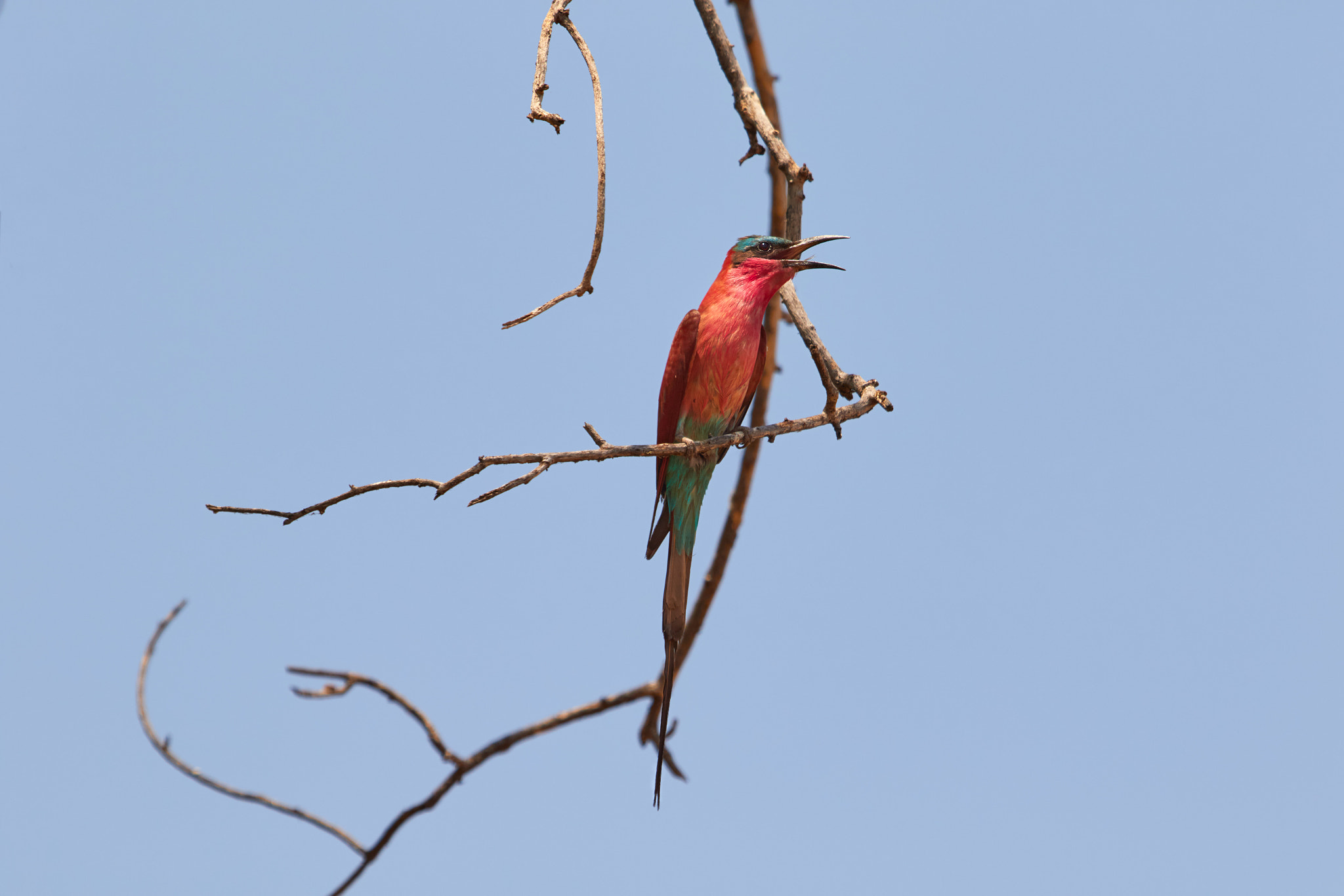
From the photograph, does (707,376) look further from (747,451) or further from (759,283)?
(747,451)

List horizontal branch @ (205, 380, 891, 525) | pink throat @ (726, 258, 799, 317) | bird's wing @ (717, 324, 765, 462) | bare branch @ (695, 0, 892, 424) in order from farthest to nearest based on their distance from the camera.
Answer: bird's wing @ (717, 324, 765, 462) < pink throat @ (726, 258, 799, 317) < bare branch @ (695, 0, 892, 424) < horizontal branch @ (205, 380, 891, 525)

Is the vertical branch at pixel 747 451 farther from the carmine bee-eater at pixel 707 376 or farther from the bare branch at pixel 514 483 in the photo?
the bare branch at pixel 514 483

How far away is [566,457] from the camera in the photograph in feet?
7.62

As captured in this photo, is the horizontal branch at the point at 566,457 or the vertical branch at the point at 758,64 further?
the vertical branch at the point at 758,64

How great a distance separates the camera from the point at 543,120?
8.59ft

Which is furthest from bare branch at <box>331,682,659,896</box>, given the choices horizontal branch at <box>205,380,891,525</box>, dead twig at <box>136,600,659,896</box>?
horizontal branch at <box>205,380,891,525</box>

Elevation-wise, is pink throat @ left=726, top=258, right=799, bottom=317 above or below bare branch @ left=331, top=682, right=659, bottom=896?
above

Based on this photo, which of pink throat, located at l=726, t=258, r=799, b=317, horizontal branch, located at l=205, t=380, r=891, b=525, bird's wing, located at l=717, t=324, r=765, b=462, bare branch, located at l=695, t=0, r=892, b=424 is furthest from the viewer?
bird's wing, located at l=717, t=324, r=765, b=462

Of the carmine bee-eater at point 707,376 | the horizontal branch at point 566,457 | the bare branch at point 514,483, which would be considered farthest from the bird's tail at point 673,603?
the bare branch at point 514,483

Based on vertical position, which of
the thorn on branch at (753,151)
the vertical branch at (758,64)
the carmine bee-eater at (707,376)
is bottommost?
the carmine bee-eater at (707,376)

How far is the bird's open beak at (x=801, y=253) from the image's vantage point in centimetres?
329

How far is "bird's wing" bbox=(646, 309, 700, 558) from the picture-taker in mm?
3457

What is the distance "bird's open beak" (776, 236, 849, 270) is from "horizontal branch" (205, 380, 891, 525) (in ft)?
1.56

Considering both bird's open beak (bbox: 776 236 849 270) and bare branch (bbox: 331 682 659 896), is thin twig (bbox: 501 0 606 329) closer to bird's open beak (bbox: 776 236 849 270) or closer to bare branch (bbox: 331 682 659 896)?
bird's open beak (bbox: 776 236 849 270)
